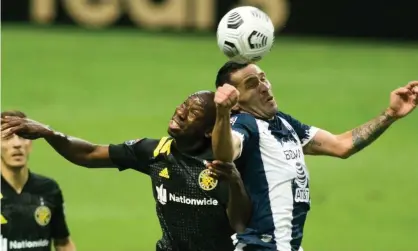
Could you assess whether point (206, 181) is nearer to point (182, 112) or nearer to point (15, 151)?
point (182, 112)

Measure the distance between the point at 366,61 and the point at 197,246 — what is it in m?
16.1

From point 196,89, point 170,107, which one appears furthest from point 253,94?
point 196,89

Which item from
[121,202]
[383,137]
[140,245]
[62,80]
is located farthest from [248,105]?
[62,80]

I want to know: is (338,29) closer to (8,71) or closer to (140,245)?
(8,71)

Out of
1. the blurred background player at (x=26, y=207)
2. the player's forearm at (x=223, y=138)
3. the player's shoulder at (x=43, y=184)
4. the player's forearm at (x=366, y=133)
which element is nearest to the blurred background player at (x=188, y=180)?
the player's forearm at (x=223, y=138)

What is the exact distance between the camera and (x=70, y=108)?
20906mm

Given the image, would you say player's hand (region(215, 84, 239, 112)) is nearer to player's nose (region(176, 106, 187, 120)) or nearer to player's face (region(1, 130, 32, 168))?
player's nose (region(176, 106, 187, 120))

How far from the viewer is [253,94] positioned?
8.36 meters

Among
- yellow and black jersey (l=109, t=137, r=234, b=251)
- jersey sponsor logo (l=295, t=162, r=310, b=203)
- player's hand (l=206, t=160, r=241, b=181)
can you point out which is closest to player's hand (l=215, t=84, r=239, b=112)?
player's hand (l=206, t=160, r=241, b=181)

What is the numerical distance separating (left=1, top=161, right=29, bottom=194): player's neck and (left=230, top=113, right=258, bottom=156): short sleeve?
323cm

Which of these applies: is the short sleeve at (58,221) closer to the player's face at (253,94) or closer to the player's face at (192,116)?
the player's face at (192,116)

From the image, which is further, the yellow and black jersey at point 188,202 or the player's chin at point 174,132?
the yellow and black jersey at point 188,202

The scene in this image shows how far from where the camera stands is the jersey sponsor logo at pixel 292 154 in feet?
27.3

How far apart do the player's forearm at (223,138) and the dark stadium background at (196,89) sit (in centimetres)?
693
